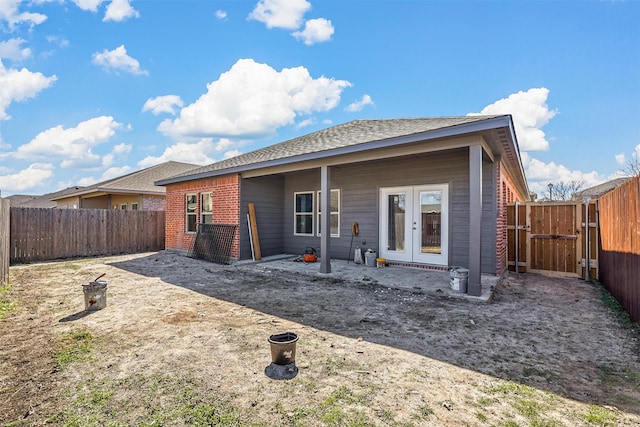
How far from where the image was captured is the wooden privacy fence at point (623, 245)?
3926 mm

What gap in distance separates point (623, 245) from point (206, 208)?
10.3m

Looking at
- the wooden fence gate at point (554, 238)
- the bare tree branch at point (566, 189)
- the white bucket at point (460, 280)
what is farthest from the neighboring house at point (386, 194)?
the bare tree branch at point (566, 189)

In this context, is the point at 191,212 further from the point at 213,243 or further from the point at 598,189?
the point at 598,189

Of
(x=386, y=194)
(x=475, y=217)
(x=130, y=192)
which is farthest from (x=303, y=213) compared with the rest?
(x=130, y=192)

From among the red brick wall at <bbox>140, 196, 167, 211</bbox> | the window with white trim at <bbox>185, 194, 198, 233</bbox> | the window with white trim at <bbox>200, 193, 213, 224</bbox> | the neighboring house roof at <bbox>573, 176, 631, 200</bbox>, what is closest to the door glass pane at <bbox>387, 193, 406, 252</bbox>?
the window with white trim at <bbox>200, 193, 213, 224</bbox>

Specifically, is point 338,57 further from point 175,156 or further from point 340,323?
point 175,156

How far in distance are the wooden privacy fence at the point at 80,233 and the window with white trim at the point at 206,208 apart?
11.9 feet

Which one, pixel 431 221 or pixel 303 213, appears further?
pixel 303 213

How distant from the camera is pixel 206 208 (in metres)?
10.4

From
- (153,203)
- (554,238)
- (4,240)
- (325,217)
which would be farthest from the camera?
(153,203)

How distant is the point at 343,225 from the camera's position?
8969 mm

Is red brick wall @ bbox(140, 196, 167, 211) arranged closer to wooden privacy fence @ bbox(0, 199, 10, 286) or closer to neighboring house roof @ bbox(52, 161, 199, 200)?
neighboring house roof @ bbox(52, 161, 199, 200)

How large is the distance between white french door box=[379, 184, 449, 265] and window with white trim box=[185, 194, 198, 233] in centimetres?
662

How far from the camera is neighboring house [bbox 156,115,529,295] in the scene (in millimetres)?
5434
